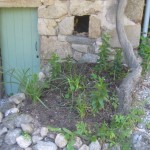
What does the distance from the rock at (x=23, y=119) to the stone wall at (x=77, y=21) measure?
1267 millimetres

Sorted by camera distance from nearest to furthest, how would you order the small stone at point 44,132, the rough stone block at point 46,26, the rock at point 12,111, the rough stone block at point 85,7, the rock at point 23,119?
the small stone at point 44,132
the rock at point 23,119
the rock at point 12,111
the rough stone block at point 85,7
the rough stone block at point 46,26

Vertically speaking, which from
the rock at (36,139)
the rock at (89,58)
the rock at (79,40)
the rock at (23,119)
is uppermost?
the rock at (79,40)

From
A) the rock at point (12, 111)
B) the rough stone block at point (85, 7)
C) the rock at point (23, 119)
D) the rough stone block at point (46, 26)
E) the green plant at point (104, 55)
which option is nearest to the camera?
the rock at point (23, 119)

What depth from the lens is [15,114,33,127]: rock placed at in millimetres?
2906

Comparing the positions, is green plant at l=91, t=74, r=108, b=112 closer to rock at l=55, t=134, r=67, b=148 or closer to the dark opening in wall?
rock at l=55, t=134, r=67, b=148

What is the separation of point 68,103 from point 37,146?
61 cm

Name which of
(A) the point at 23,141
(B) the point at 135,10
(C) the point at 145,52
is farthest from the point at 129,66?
(A) the point at 23,141

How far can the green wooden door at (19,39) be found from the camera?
13.5ft

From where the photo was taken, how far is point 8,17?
4.15 metres

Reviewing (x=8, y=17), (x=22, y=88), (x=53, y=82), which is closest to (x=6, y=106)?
(x=22, y=88)

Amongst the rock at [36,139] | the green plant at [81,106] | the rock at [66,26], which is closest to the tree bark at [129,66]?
the green plant at [81,106]

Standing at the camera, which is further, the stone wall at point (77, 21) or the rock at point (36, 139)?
the stone wall at point (77, 21)

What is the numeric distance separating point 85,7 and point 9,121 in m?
1.64

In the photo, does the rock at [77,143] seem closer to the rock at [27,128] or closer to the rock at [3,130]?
the rock at [27,128]
